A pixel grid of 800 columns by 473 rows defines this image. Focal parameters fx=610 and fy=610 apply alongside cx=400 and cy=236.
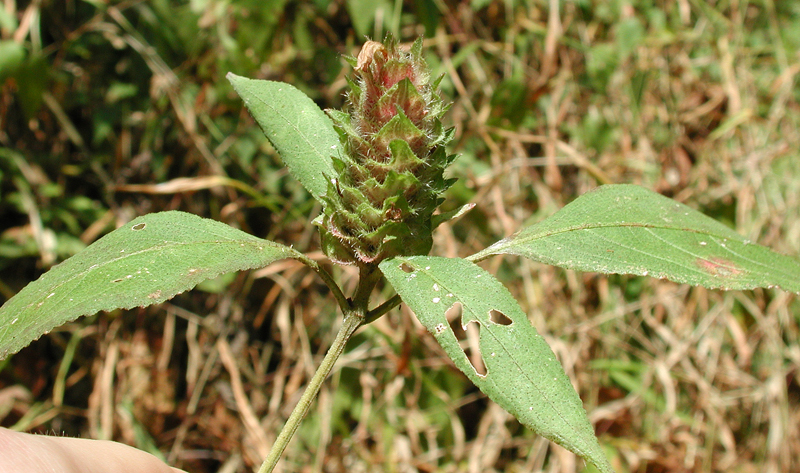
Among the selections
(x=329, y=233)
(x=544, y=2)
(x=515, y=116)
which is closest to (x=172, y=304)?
(x=515, y=116)

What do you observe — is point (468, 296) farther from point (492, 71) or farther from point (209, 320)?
point (492, 71)

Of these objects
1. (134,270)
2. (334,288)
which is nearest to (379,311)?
(334,288)

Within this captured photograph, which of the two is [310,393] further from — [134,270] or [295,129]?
[295,129]

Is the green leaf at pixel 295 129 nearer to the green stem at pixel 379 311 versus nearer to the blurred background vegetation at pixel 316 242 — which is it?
the green stem at pixel 379 311

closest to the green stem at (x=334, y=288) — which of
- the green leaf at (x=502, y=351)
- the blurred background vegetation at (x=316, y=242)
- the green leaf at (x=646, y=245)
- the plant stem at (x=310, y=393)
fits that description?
the plant stem at (x=310, y=393)

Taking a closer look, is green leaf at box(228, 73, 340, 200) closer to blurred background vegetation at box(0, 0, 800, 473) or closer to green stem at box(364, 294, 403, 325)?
green stem at box(364, 294, 403, 325)

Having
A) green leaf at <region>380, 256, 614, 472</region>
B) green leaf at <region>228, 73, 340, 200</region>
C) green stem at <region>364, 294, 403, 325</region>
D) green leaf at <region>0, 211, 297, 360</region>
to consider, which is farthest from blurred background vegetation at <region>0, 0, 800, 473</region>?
green leaf at <region>380, 256, 614, 472</region>
